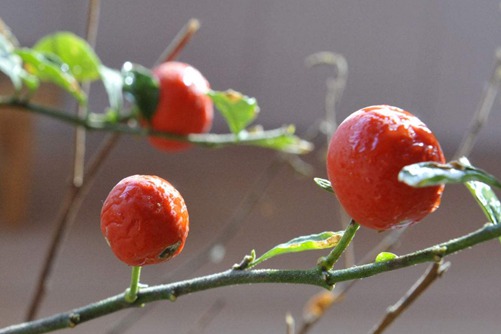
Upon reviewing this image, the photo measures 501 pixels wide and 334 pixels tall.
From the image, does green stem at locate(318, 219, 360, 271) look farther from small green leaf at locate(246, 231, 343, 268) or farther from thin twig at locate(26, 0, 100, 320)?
thin twig at locate(26, 0, 100, 320)

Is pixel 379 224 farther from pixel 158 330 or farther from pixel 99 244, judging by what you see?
pixel 99 244

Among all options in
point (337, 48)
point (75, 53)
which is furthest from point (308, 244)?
point (337, 48)

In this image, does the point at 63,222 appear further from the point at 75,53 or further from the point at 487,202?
the point at 487,202

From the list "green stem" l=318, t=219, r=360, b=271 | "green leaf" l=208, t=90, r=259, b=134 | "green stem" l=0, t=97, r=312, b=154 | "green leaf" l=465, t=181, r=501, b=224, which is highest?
"green leaf" l=465, t=181, r=501, b=224

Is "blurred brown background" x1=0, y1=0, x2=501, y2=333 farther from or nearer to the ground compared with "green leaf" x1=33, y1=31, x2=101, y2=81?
nearer to the ground

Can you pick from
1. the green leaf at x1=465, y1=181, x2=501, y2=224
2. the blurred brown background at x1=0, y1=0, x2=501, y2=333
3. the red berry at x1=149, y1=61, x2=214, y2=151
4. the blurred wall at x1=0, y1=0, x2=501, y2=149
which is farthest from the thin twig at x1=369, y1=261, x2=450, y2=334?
the blurred wall at x1=0, y1=0, x2=501, y2=149
